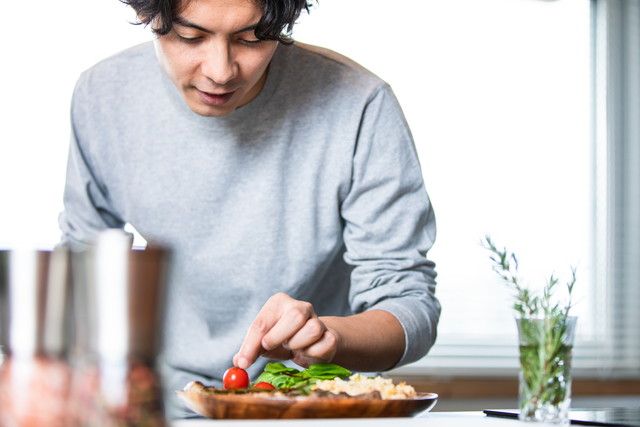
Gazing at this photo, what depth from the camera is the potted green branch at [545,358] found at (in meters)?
0.87

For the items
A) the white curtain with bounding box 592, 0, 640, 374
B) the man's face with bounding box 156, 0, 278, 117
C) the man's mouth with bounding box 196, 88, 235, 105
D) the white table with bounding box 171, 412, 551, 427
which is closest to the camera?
the white table with bounding box 171, 412, 551, 427

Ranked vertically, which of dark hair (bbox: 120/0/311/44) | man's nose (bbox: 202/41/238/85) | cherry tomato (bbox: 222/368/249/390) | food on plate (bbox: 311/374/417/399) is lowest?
cherry tomato (bbox: 222/368/249/390)

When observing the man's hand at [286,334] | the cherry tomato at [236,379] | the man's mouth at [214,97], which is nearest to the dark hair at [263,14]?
the man's mouth at [214,97]

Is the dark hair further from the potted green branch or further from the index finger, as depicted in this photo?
the potted green branch

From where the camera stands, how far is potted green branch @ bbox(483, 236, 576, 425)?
2.85 ft

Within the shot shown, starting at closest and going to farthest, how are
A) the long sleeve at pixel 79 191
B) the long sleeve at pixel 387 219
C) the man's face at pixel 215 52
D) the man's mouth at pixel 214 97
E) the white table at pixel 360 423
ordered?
the white table at pixel 360 423, the man's face at pixel 215 52, the man's mouth at pixel 214 97, the long sleeve at pixel 387 219, the long sleeve at pixel 79 191

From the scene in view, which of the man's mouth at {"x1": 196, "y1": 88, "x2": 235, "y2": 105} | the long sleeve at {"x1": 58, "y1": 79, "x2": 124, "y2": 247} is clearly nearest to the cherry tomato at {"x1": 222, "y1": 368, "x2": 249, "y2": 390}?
the man's mouth at {"x1": 196, "y1": 88, "x2": 235, "y2": 105}

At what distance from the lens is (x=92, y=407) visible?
45cm

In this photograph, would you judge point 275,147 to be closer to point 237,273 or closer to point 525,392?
point 237,273

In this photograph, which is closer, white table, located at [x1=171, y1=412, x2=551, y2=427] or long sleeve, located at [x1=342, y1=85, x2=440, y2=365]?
white table, located at [x1=171, y1=412, x2=551, y2=427]

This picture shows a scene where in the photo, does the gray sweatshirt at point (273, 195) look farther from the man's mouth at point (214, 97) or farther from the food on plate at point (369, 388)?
the food on plate at point (369, 388)

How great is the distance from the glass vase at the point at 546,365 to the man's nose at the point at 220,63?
0.67 meters

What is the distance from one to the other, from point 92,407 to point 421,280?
113 cm

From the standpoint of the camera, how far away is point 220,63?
1301 mm
